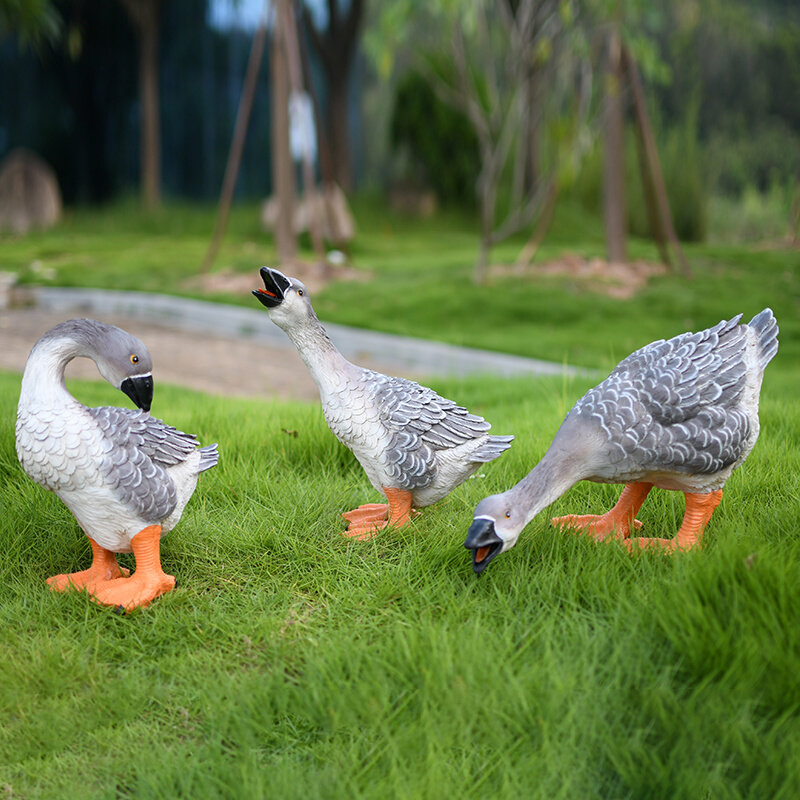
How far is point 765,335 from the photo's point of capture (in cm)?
264

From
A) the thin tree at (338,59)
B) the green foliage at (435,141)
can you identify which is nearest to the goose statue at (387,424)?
the thin tree at (338,59)

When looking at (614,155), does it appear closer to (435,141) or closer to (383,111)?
(435,141)

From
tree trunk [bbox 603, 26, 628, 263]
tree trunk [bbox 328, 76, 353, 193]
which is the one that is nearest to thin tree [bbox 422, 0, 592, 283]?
tree trunk [bbox 603, 26, 628, 263]

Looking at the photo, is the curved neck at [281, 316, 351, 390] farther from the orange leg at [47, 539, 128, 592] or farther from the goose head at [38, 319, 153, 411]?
the orange leg at [47, 539, 128, 592]

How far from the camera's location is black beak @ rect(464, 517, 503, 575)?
2207mm

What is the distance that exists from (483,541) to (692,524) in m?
0.87

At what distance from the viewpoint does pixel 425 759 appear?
6.20 feet

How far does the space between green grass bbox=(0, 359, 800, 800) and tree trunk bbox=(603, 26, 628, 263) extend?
262 inches

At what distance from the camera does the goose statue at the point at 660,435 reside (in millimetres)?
2297

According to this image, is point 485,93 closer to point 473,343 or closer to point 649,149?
point 649,149

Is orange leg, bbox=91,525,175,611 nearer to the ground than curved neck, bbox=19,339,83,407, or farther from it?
nearer to the ground

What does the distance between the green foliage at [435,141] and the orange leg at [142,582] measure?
1302 cm

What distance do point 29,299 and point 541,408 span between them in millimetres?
7024

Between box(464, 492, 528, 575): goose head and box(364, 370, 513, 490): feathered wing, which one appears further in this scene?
box(364, 370, 513, 490): feathered wing
